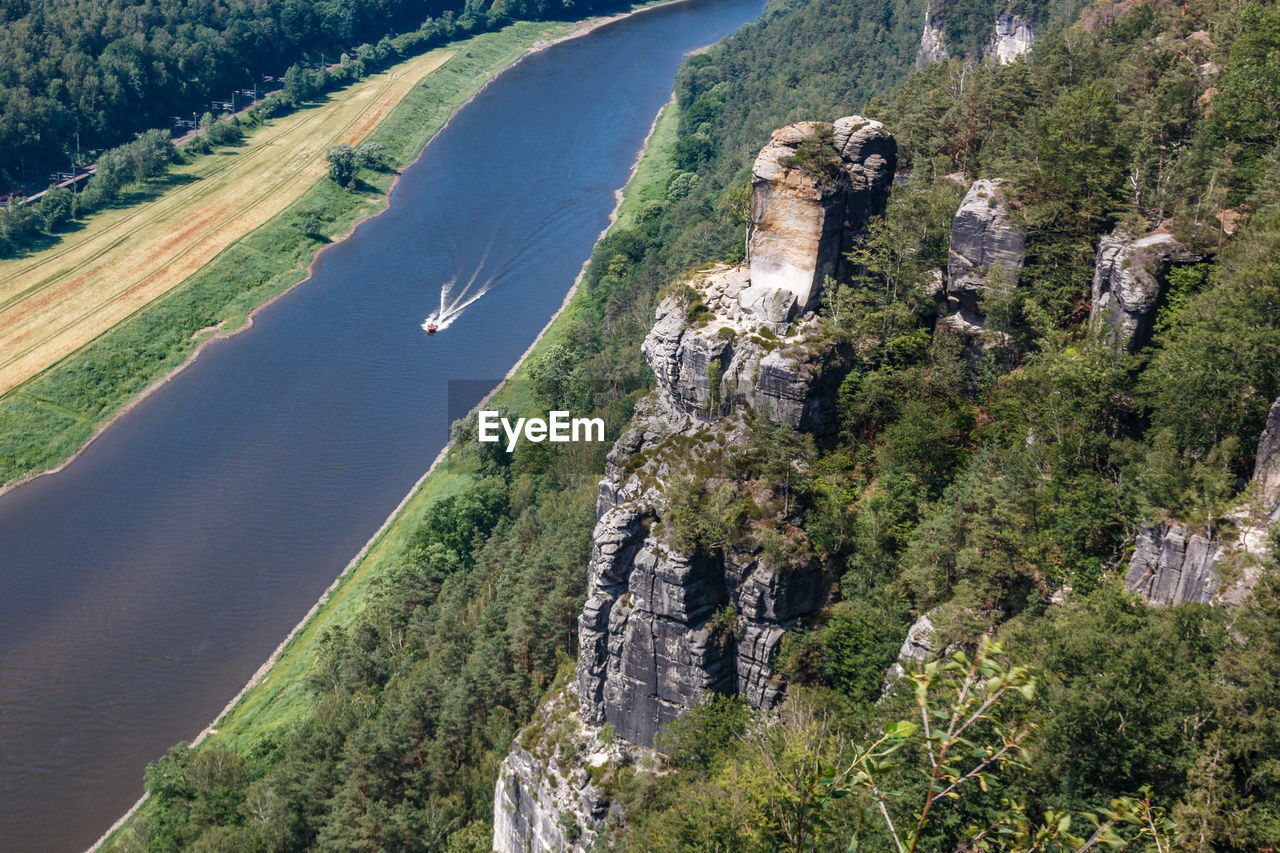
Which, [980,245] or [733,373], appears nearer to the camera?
[733,373]

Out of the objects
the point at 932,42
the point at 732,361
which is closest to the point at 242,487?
the point at 732,361

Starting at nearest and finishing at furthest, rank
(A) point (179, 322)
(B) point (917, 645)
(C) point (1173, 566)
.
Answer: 1. (C) point (1173, 566)
2. (B) point (917, 645)
3. (A) point (179, 322)

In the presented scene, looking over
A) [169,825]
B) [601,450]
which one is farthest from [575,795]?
[601,450]

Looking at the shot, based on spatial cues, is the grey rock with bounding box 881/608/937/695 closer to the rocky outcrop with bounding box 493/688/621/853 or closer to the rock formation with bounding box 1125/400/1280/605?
the rock formation with bounding box 1125/400/1280/605

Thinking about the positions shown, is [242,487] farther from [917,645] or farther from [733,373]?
[917,645]

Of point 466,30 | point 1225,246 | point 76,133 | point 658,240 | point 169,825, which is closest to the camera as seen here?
point 1225,246

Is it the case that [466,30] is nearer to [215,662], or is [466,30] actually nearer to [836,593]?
[215,662]
